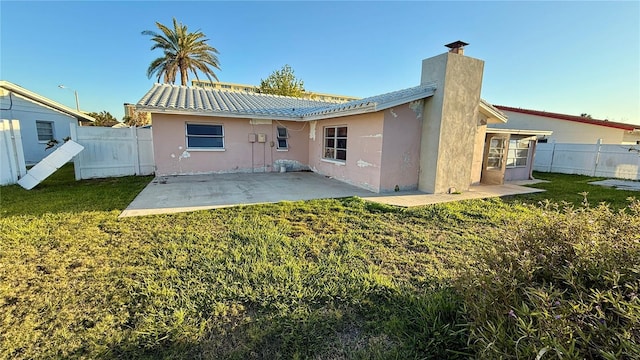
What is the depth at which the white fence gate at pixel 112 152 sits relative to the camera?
990 cm

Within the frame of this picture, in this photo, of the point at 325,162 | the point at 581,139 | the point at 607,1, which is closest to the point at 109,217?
the point at 325,162

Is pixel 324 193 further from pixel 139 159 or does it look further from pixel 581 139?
pixel 581 139

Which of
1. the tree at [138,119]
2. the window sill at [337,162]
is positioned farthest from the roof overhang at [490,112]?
the tree at [138,119]

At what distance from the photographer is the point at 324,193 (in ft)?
26.3

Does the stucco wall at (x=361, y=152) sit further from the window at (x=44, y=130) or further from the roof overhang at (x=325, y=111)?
the window at (x=44, y=130)

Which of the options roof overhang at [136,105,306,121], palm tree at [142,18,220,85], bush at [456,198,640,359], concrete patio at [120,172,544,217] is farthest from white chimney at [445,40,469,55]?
palm tree at [142,18,220,85]

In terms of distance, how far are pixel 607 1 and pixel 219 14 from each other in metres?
14.3

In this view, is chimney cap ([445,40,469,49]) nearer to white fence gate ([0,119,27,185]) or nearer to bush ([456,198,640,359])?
bush ([456,198,640,359])

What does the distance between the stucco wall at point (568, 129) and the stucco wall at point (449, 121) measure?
10.1m

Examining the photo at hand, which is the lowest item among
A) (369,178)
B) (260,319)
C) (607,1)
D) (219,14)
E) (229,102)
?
(260,319)

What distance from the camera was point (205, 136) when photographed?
11062 mm

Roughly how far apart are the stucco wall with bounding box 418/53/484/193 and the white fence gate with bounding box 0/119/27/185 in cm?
1298

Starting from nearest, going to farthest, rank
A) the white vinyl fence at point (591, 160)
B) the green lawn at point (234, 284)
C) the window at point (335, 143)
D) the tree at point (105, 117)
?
the green lawn at point (234, 284)
the window at point (335, 143)
the white vinyl fence at point (591, 160)
the tree at point (105, 117)

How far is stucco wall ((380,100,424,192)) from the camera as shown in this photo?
812 cm
